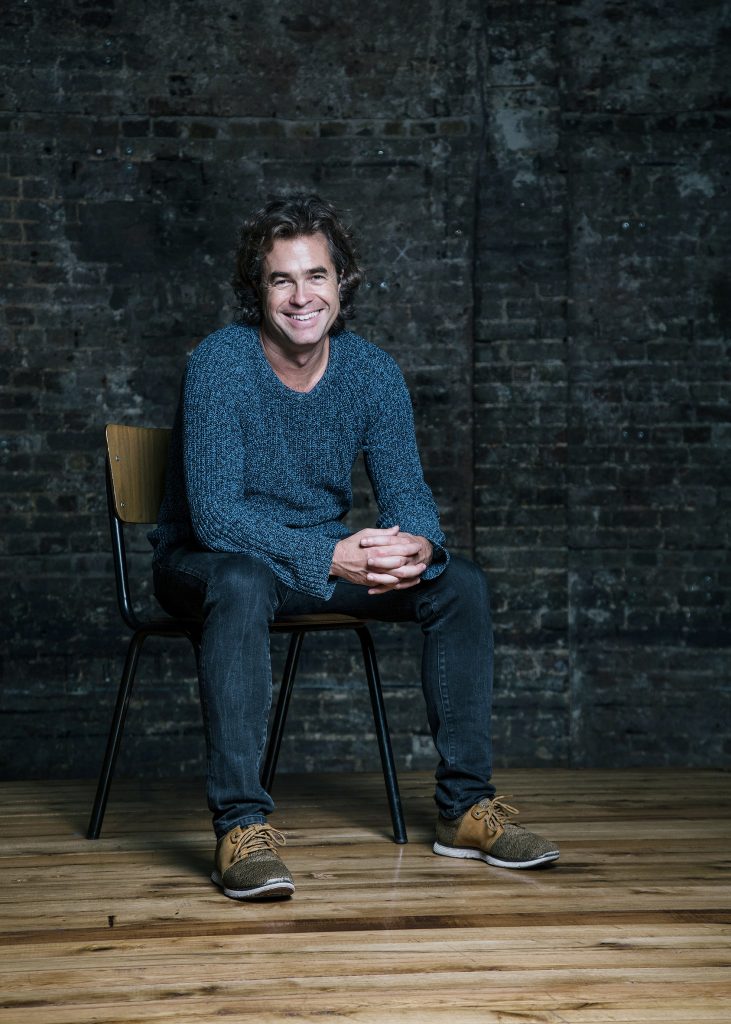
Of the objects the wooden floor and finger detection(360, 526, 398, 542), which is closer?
the wooden floor

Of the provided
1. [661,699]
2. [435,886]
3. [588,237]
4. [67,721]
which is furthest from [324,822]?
[588,237]

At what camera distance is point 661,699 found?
4102mm

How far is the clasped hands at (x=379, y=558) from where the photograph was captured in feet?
8.27

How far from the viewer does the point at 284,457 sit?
278cm

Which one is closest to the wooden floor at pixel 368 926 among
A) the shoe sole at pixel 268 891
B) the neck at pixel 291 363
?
the shoe sole at pixel 268 891

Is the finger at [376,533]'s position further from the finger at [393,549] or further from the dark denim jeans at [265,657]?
the dark denim jeans at [265,657]

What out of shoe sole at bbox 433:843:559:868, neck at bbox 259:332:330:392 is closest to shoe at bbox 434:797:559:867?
shoe sole at bbox 433:843:559:868

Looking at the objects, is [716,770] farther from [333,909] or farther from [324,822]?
[333,909]

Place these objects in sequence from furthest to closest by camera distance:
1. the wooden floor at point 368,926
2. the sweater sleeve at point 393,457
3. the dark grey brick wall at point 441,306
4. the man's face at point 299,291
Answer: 1. the dark grey brick wall at point 441,306
2. the sweater sleeve at point 393,457
3. the man's face at point 299,291
4. the wooden floor at point 368,926

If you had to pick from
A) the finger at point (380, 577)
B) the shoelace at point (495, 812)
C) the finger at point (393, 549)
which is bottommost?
the shoelace at point (495, 812)

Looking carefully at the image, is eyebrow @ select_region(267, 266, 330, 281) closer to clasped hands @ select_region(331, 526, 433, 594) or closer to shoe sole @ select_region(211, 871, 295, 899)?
clasped hands @ select_region(331, 526, 433, 594)

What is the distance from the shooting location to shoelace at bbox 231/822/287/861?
227cm

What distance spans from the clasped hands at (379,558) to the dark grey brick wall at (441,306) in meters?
1.50

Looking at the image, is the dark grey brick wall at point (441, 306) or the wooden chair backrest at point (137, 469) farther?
the dark grey brick wall at point (441, 306)
